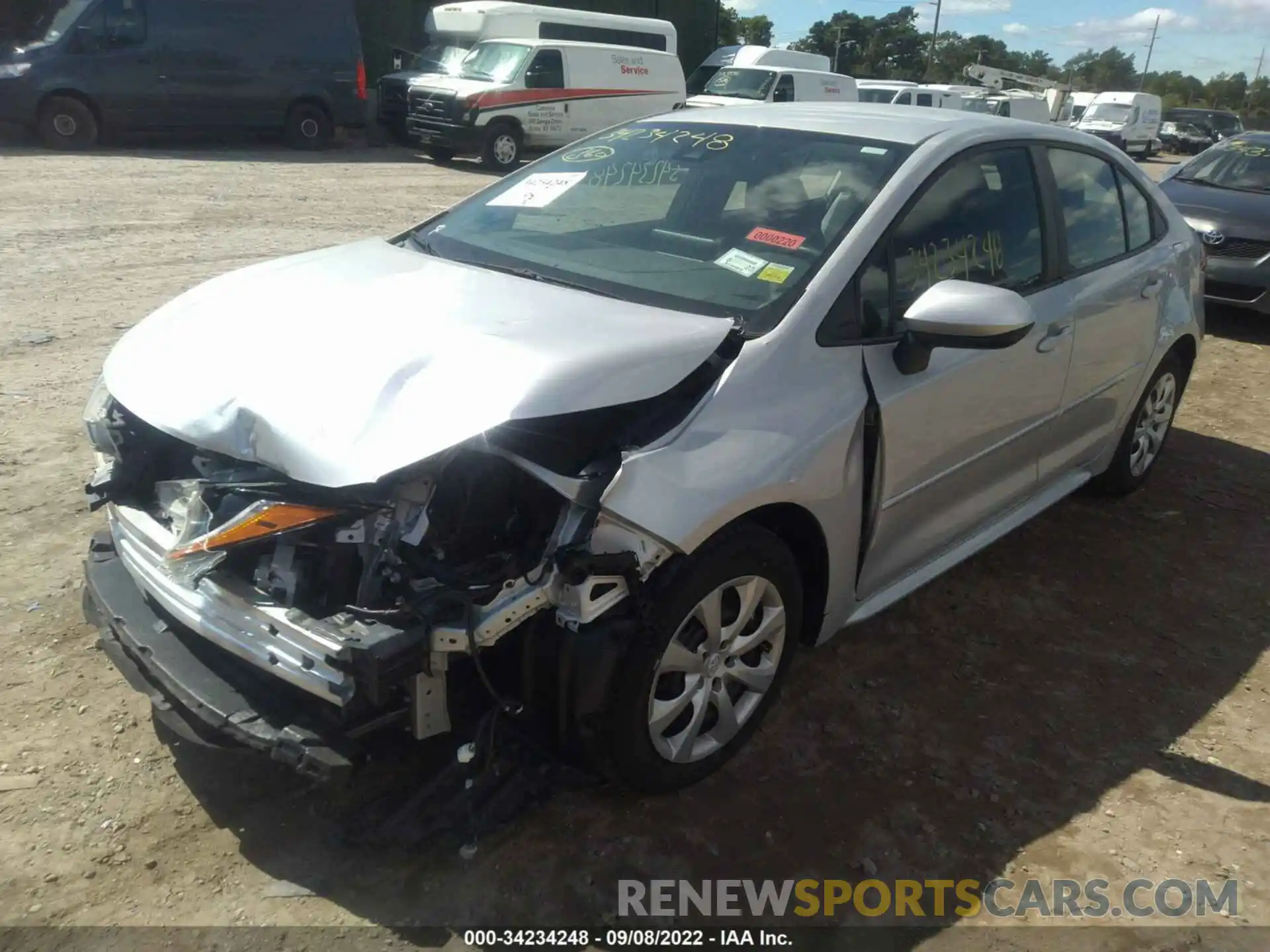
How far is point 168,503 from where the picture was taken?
8.79 feet

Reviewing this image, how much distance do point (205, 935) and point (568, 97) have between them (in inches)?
659

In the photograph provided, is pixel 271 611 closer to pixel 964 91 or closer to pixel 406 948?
pixel 406 948

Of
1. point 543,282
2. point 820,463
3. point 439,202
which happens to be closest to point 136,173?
point 439,202

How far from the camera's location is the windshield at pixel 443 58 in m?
18.2

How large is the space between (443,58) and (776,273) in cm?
1768

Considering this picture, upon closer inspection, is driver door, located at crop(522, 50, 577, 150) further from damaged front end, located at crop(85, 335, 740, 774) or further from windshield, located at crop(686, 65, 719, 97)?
damaged front end, located at crop(85, 335, 740, 774)

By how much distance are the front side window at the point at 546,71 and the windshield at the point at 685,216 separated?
13.9 meters

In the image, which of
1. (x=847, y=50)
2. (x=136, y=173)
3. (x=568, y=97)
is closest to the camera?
(x=136, y=173)

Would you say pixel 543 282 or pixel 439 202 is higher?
pixel 543 282

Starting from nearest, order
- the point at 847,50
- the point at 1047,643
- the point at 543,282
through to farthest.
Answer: the point at 543,282 → the point at 1047,643 → the point at 847,50

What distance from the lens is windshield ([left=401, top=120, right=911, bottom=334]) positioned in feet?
9.95

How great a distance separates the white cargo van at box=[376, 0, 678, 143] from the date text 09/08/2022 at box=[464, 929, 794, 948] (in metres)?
17.2

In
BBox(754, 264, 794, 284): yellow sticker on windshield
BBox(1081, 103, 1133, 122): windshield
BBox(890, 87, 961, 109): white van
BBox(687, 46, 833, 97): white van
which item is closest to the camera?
BBox(754, 264, 794, 284): yellow sticker on windshield

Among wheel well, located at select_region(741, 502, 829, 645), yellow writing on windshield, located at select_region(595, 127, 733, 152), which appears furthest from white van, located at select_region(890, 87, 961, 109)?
wheel well, located at select_region(741, 502, 829, 645)
